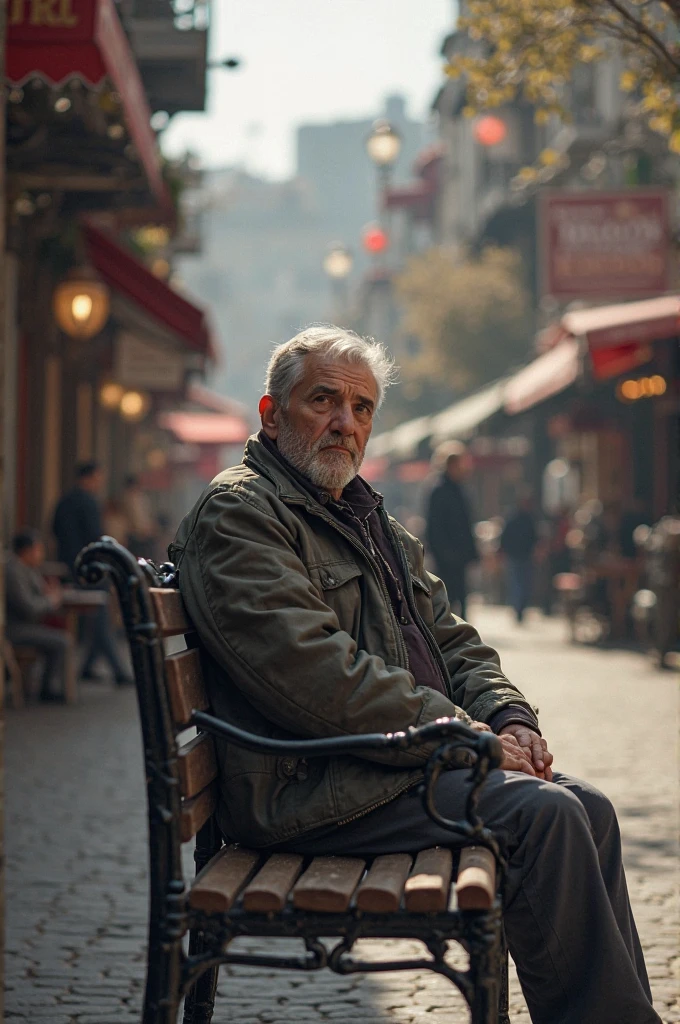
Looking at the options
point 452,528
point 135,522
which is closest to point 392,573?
point 452,528

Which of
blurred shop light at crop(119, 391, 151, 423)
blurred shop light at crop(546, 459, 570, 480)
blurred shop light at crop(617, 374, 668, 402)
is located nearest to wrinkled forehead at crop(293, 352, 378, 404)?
blurred shop light at crop(617, 374, 668, 402)

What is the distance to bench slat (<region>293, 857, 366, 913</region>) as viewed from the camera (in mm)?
2947

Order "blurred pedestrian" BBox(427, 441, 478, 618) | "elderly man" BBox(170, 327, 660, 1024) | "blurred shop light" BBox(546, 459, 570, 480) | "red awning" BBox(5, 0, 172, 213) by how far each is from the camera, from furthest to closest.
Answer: "blurred shop light" BBox(546, 459, 570, 480) → "blurred pedestrian" BBox(427, 441, 478, 618) → "red awning" BBox(5, 0, 172, 213) → "elderly man" BBox(170, 327, 660, 1024)

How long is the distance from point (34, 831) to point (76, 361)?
40.1ft

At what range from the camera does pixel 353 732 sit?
10.7 feet

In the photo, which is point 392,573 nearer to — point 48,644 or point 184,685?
point 184,685

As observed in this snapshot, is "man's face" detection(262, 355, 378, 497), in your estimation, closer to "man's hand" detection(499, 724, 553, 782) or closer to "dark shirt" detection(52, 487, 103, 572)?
"man's hand" detection(499, 724, 553, 782)

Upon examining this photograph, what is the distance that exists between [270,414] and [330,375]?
7.1 inches

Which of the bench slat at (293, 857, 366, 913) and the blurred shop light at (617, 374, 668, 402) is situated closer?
the bench slat at (293, 857, 366, 913)

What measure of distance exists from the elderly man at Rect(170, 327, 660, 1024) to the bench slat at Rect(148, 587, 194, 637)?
43 millimetres

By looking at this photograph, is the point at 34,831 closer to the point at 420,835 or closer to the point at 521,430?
the point at 420,835

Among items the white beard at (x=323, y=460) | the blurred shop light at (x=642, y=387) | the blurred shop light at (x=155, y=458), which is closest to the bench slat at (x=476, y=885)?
the white beard at (x=323, y=460)

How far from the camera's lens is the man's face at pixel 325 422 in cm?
371

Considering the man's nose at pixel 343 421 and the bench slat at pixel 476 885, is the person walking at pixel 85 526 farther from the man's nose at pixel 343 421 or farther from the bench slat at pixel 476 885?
the bench slat at pixel 476 885
